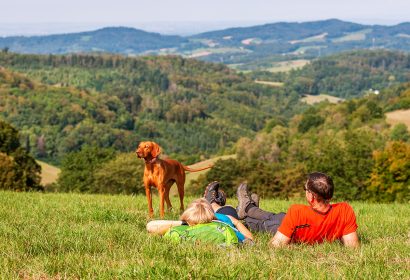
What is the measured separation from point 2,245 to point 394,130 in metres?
134

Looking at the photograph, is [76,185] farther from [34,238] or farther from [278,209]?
[34,238]

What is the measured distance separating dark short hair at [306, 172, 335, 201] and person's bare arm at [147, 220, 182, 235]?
197cm

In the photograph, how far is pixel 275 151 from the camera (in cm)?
12581

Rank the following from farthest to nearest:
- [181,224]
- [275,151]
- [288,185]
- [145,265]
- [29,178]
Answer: [275,151] → [288,185] → [29,178] → [181,224] → [145,265]

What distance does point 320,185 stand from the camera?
7336mm

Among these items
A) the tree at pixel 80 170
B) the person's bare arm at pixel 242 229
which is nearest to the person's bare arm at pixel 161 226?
the person's bare arm at pixel 242 229

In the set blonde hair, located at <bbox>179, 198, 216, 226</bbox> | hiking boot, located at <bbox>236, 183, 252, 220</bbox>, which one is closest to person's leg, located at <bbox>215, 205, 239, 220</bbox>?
hiking boot, located at <bbox>236, 183, 252, 220</bbox>

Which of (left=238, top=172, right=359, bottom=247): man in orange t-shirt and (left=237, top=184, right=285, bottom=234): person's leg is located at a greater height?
(left=238, top=172, right=359, bottom=247): man in orange t-shirt

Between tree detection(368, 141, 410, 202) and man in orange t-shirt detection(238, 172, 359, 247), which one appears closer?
man in orange t-shirt detection(238, 172, 359, 247)

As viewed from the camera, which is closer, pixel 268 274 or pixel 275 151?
pixel 268 274

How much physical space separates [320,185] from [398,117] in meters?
153

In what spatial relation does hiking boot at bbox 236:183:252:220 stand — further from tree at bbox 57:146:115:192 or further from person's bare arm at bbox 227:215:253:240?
tree at bbox 57:146:115:192

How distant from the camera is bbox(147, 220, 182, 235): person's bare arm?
7.89 metres

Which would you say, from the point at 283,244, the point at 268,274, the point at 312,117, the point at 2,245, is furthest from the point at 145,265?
the point at 312,117
